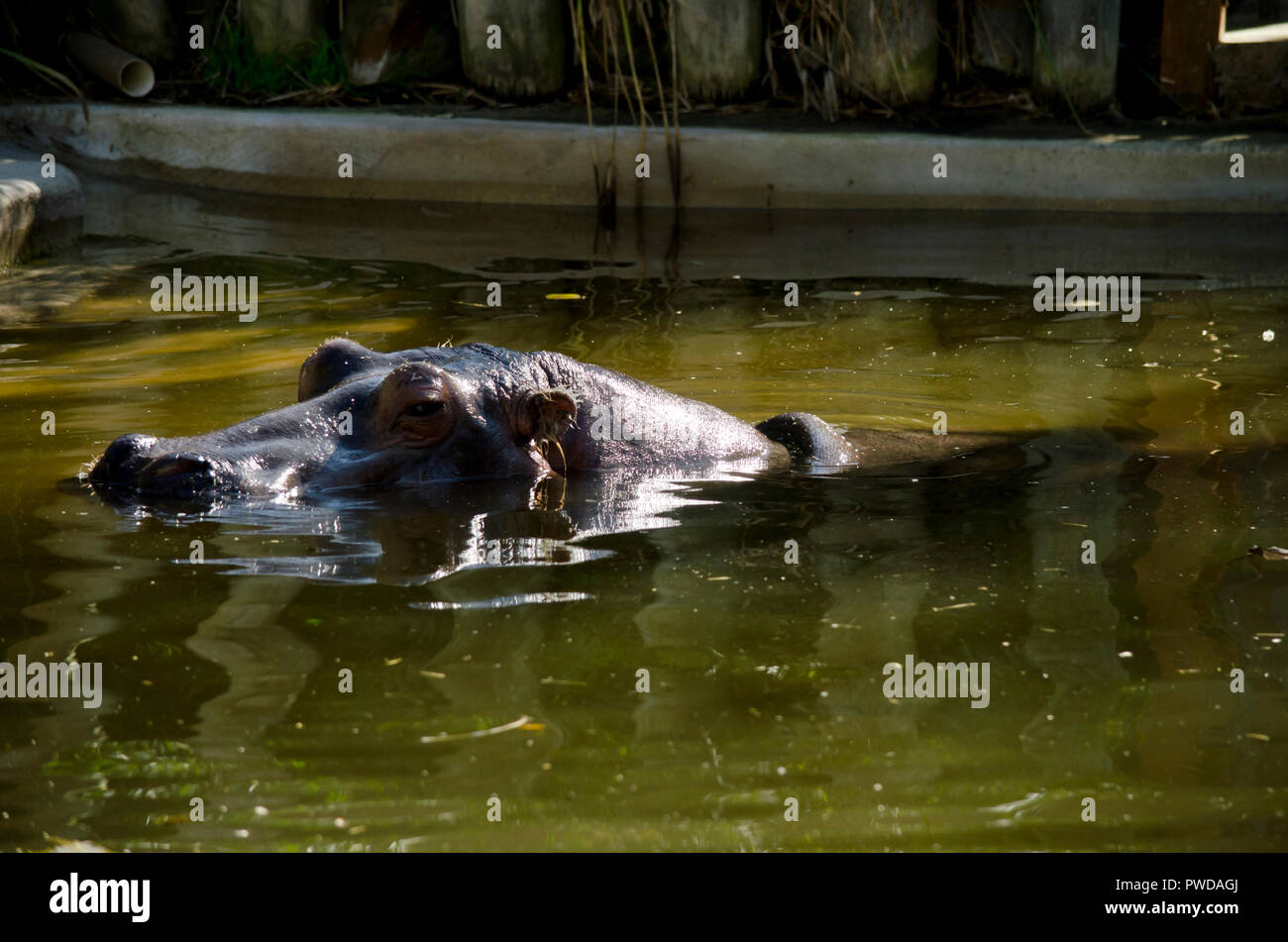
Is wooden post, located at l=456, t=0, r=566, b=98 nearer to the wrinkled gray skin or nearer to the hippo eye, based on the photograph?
the wrinkled gray skin

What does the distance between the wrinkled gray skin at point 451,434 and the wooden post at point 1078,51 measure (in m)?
4.97

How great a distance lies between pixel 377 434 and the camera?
183 inches

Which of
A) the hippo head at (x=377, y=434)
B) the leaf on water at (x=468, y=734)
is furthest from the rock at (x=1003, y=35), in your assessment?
the leaf on water at (x=468, y=734)

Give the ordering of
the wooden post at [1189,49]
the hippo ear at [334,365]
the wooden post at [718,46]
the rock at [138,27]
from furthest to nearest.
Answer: the rock at [138,27] < the wooden post at [718,46] < the wooden post at [1189,49] < the hippo ear at [334,365]

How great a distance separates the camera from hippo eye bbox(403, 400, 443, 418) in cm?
461

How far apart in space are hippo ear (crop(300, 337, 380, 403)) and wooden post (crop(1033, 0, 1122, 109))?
5732 mm

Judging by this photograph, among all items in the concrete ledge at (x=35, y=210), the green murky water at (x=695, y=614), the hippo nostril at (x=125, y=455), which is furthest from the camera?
the concrete ledge at (x=35, y=210)

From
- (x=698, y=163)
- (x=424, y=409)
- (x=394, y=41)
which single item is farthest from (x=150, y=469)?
(x=394, y=41)

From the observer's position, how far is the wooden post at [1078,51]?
9242 millimetres

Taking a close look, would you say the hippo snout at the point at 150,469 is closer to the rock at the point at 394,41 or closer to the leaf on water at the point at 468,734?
the leaf on water at the point at 468,734

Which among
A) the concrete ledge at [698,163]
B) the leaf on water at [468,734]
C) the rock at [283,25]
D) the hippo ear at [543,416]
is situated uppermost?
the rock at [283,25]

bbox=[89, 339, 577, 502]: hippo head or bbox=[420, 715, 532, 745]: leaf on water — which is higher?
bbox=[89, 339, 577, 502]: hippo head

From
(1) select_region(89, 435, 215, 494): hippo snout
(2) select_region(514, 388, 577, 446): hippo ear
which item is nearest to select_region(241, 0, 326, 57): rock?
(2) select_region(514, 388, 577, 446): hippo ear

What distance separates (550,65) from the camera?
1007cm
